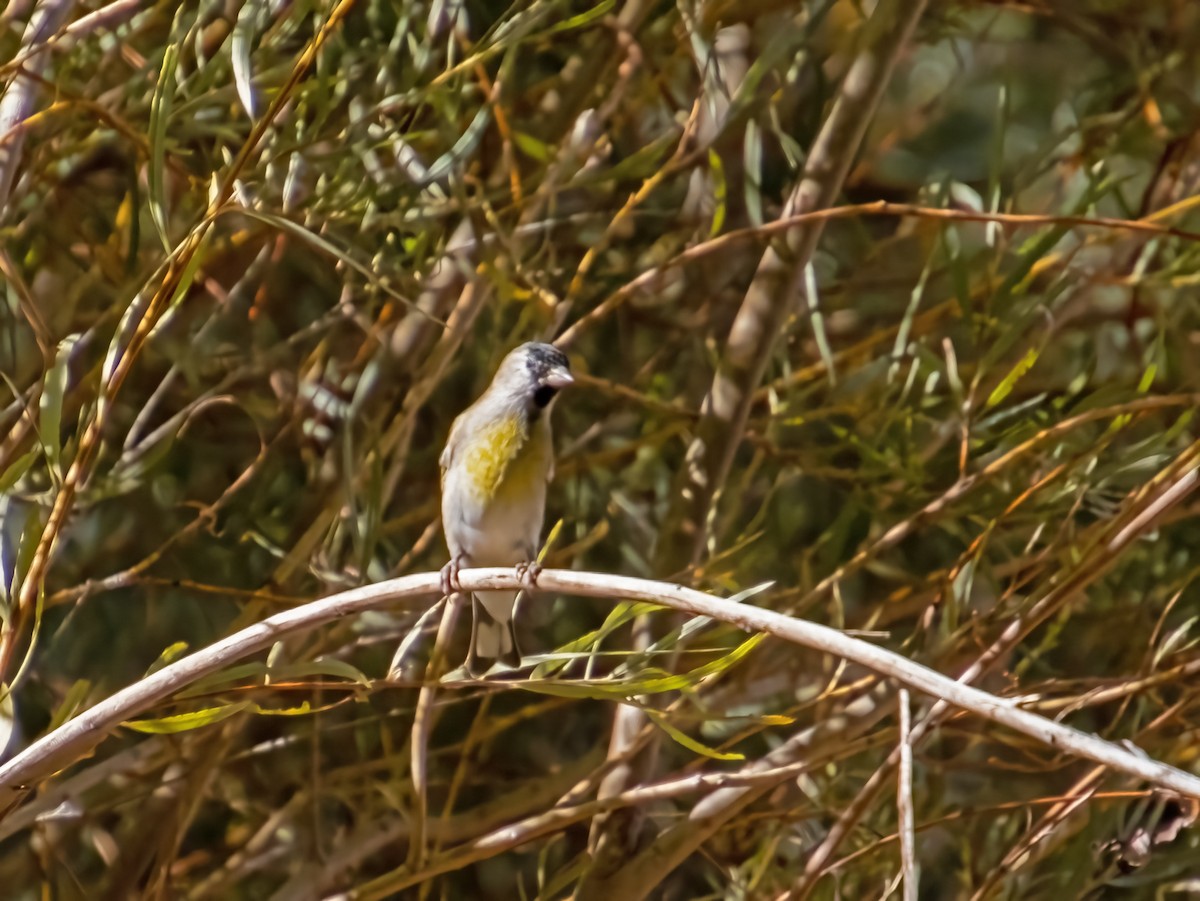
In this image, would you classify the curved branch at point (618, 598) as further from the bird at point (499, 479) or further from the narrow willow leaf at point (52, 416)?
the bird at point (499, 479)

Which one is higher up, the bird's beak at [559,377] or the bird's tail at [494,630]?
the bird's beak at [559,377]

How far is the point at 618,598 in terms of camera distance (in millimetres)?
719

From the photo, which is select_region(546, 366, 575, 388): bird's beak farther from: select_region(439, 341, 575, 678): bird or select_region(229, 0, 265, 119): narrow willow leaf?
select_region(229, 0, 265, 119): narrow willow leaf

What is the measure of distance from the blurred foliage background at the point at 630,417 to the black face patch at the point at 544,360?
0.11 feet

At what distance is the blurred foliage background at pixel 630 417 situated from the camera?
3.79 ft

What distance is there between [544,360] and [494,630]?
311 mm

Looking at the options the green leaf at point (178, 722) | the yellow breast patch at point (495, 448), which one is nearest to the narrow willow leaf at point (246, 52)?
the green leaf at point (178, 722)

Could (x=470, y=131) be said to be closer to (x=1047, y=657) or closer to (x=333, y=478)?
(x=333, y=478)

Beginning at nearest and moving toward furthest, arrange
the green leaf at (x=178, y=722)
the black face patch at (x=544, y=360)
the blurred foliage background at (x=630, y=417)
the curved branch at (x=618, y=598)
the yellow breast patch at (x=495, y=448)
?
the curved branch at (x=618, y=598) → the green leaf at (x=178, y=722) → the blurred foliage background at (x=630, y=417) → the black face patch at (x=544, y=360) → the yellow breast patch at (x=495, y=448)

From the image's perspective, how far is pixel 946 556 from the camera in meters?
1.59

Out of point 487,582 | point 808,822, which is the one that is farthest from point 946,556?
point 487,582

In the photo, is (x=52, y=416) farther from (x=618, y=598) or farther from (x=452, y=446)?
(x=452, y=446)

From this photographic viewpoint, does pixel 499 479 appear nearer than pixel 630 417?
Yes

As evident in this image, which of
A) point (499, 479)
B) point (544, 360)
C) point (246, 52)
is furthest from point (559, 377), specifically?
point (246, 52)
